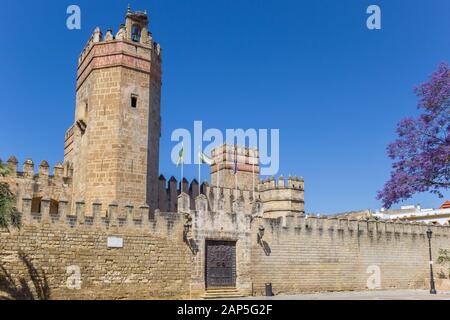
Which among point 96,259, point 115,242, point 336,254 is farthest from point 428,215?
point 96,259

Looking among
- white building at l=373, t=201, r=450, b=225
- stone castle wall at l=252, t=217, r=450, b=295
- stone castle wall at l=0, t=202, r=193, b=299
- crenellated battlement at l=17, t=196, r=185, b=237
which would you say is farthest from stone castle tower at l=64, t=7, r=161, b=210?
white building at l=373, t=201, r=450, b=225

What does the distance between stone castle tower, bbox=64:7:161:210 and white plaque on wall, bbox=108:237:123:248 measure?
92.4 inches

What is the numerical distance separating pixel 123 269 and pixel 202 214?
373 cm

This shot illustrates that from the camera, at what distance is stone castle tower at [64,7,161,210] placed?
20.3 m

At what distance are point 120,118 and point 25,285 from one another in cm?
772

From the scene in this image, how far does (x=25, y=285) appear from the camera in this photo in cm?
1573

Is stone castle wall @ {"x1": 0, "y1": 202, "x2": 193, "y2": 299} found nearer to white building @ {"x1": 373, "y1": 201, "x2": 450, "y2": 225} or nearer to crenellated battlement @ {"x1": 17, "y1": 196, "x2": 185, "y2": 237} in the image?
crenellated battlement @ {"x1": 17, "y1": 196, "x2": 185, "y2": 237}

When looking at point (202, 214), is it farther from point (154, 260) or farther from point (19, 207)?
point (19, 207)

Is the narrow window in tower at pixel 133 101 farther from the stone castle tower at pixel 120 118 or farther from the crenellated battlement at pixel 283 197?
the crenellated battlement at pixel 283 197

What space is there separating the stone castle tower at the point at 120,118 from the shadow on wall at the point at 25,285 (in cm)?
424

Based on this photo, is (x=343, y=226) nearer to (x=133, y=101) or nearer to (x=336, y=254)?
(x=336, y=254)

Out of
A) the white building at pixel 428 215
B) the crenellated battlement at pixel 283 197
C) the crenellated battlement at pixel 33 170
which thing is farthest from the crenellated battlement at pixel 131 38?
the white building at pixel 428 215

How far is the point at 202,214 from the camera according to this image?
19359 millimetres
